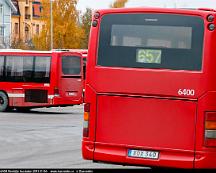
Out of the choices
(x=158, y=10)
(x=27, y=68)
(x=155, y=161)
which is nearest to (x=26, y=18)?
(x=27, y=68)

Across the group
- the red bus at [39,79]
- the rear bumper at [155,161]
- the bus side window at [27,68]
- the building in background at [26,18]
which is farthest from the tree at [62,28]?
the rear bumper at [155,161]

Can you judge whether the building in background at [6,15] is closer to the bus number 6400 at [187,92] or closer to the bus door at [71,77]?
the bus door at [71,77]

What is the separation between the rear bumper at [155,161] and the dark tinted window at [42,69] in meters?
20.3

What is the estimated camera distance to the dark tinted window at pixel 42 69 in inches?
1320

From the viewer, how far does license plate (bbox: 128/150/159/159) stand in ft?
42.3

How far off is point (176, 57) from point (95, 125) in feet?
5.83

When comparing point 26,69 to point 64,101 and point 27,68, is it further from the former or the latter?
point 64,101

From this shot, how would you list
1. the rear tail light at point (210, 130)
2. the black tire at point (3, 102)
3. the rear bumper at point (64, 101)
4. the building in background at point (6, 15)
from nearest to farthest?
1. the rear tail light at point (210, 130)
2. the rear bumper at point (64, 101)
3. the black tire at point (3, 102)
4. the building in background at point (6, 15)

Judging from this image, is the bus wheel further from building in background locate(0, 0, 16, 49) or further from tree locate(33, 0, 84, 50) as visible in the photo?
building in background locate(0, 0, 16, 49)

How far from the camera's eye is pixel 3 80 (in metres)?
34.2

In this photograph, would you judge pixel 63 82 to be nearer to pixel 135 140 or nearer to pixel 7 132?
pixel 7 132

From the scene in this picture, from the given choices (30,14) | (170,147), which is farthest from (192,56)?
(30,14)

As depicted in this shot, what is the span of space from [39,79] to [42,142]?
13321 millimetres

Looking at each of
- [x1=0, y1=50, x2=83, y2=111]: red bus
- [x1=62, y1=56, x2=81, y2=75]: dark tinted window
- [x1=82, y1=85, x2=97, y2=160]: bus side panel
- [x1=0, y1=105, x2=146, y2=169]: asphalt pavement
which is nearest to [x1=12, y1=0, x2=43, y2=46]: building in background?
[x1=62, y1=56, x2=81, y2=75]: dark tinted window
